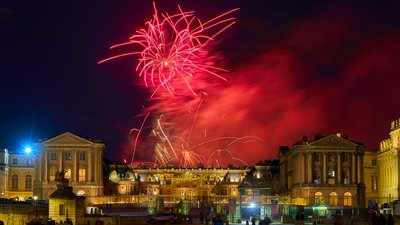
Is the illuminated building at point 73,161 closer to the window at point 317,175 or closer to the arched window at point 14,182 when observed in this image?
the arched window at point 14,182

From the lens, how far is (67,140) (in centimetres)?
13325

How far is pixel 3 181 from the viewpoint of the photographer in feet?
445

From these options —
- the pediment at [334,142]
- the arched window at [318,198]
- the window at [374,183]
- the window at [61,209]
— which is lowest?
the window at [61,209]

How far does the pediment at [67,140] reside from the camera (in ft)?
436

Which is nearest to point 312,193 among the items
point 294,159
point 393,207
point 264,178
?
point 294,159

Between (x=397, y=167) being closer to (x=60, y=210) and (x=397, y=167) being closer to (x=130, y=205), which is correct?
(x=130, y=205)

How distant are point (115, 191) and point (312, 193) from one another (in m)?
37.7

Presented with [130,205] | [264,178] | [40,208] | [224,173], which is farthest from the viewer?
[224,173]

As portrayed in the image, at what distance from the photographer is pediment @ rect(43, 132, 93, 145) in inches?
5226

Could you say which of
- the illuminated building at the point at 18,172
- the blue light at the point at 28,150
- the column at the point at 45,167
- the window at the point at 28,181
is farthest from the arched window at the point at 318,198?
the window at the point at 28,181

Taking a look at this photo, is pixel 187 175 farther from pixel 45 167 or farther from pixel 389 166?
pixel 389 166

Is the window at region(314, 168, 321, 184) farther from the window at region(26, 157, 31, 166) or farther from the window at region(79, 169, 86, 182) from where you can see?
the window at region(26, 157, 31, 166)

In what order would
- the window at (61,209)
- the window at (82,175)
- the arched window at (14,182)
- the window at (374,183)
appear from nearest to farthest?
the window at (61,209) → the window at (82,175) → the arched window at (14,182) → the window at (374,183)

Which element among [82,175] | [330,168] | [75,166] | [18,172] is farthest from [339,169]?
[18,172]
